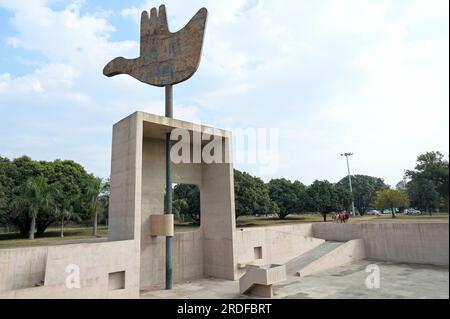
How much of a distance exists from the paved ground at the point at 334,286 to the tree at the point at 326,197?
74.6 ft

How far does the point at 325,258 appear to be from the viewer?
16703 mm

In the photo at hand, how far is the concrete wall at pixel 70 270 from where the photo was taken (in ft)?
30.3

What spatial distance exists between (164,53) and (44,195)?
20.7 meters

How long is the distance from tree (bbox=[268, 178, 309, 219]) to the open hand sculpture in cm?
3030

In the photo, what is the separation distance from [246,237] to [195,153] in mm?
5092

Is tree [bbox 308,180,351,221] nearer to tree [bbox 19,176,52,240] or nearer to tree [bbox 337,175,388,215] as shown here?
tree [bbox 337,175,388,215]

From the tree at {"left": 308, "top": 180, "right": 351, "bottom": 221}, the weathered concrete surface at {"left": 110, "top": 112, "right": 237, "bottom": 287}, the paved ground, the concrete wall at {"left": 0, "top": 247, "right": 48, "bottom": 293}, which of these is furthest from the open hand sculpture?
the tree at {"left": 308, "top": 180, "right": 351, "bottom": 221}

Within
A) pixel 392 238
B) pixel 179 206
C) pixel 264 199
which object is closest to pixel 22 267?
pixel 392 238

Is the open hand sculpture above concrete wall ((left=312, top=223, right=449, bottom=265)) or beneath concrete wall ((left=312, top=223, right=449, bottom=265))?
above

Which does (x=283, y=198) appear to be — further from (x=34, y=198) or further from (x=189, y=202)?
(x=34, y=198)

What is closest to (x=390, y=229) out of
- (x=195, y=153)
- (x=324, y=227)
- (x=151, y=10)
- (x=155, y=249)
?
(x=324, y=227)

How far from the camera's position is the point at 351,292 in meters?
11.5

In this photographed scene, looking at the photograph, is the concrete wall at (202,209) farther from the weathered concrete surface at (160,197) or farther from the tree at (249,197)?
the tree at (249,197)

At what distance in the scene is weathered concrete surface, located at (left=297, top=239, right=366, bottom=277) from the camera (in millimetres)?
15750
